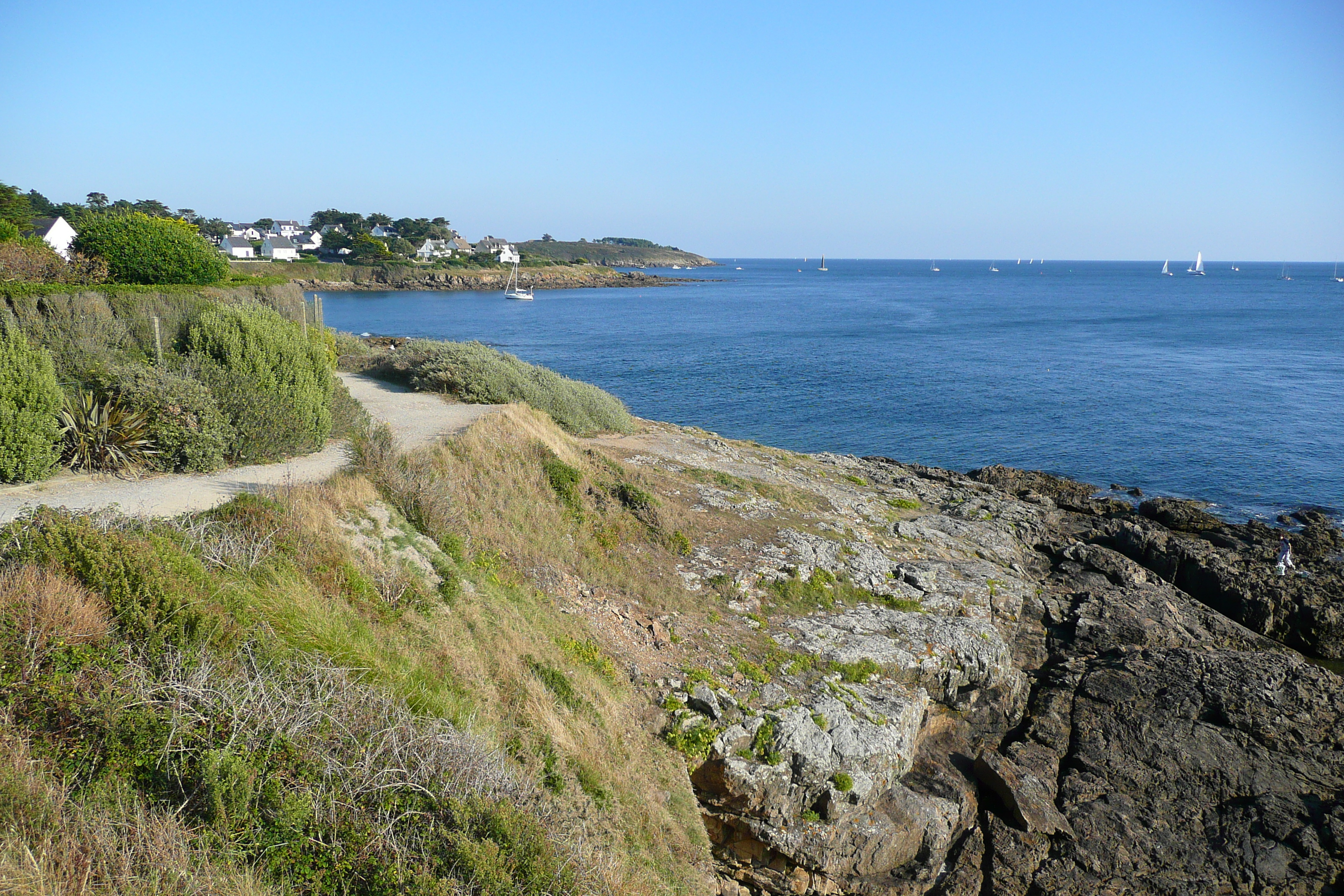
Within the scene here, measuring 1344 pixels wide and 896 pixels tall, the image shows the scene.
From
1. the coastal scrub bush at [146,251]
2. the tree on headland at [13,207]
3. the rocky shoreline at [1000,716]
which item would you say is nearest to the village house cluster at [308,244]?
the tree on headland at [13,207]

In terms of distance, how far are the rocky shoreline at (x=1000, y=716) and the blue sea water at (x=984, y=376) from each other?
37.0 ft

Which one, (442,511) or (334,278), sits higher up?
(334,278)

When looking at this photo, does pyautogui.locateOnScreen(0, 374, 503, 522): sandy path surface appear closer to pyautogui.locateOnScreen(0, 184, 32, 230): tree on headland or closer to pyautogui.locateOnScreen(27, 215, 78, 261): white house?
pyautogui.locateOnScreen(0, 184, 32, 230): tree on headland

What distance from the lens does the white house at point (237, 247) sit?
11094 cm

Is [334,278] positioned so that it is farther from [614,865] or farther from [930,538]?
[614,865]

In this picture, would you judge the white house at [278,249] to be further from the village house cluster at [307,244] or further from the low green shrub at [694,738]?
the low green shrub at [694,738]

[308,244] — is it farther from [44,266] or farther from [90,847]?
[90,847]

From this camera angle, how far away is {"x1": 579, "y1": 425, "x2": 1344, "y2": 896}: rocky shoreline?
10344 millimetres

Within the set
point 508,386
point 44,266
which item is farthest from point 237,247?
point 508,386

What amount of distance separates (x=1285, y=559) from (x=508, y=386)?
20284 mm

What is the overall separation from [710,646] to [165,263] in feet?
57.2

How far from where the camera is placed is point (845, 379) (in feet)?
159

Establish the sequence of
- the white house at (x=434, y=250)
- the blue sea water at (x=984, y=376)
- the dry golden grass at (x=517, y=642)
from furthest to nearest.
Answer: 1. the white house at (x=434, y=250)
2. the blue sea water at (x=984, y=376)
3. the dry golden grass at (x=517, y=642)

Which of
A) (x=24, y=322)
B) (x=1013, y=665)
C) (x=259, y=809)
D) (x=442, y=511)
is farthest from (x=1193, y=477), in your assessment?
(x=24, y=322)
